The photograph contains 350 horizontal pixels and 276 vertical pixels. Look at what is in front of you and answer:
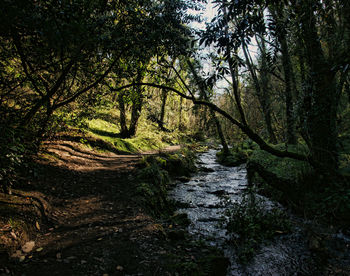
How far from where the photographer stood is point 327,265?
3650 mm

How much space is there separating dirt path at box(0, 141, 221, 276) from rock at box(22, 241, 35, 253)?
5 cm

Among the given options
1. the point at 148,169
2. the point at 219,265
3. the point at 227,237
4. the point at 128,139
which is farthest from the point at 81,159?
the point at 219,265

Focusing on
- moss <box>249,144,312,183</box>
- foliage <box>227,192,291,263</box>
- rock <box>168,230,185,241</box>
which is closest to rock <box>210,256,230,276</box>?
foliage <box>227,192,291,263</box>

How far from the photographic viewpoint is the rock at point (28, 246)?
2.97 metres

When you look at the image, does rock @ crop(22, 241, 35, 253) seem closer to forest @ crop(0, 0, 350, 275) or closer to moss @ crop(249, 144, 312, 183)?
forest @ crop(0, 0, 350, 275)

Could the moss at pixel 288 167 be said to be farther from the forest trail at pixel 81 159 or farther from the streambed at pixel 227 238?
the forest trail at pixel 81 159

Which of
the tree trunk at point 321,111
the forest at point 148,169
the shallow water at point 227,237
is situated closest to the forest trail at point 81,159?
the forest at point 148,169

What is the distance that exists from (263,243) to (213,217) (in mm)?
1542

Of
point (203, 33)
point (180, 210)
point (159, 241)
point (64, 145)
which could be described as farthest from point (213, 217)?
point (64, 145)

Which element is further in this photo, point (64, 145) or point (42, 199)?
point (64, 145)

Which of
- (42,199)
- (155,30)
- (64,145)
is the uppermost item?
(155,30)

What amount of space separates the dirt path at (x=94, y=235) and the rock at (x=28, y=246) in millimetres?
50

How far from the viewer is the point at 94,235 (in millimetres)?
3594

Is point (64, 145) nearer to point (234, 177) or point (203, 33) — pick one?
point (203, 33)
